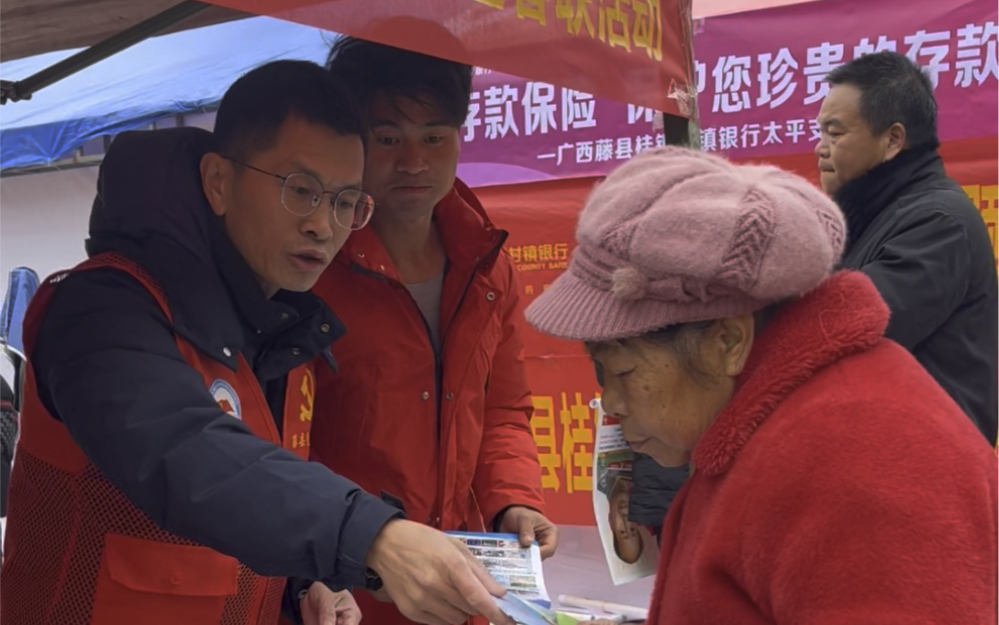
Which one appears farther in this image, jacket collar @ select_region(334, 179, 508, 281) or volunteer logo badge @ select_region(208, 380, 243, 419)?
jacket collar @ select_region(334, 179, 508, 281)

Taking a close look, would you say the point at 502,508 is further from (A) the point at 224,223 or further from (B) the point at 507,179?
(B) the point at 507,179

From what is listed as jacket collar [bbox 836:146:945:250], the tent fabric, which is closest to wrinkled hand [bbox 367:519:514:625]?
jacket collar [bbox 836:146:945:250]

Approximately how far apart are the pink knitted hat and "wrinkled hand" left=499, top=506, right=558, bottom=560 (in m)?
1.00

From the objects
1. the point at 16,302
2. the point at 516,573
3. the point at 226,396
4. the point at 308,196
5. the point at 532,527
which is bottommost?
the point at 16,302

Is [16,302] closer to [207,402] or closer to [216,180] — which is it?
[216,180]

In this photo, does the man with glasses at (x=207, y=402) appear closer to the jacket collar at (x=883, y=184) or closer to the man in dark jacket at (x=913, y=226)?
the man in dark jacket at (x=913, y=226)

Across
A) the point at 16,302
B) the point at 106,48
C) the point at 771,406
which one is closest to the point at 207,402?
the point at 771,406

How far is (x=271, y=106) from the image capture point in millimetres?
1711

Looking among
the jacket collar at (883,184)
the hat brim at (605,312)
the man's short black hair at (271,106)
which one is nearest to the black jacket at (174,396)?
the man's short black hair at (271,106)

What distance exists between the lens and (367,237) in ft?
6.87

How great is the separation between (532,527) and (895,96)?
1.91 meters

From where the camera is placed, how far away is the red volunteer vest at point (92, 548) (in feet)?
4.82

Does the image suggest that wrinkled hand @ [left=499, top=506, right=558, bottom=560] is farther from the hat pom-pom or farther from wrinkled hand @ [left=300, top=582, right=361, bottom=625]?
the hat pom-pom

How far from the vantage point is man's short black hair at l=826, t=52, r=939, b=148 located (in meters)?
3.09
